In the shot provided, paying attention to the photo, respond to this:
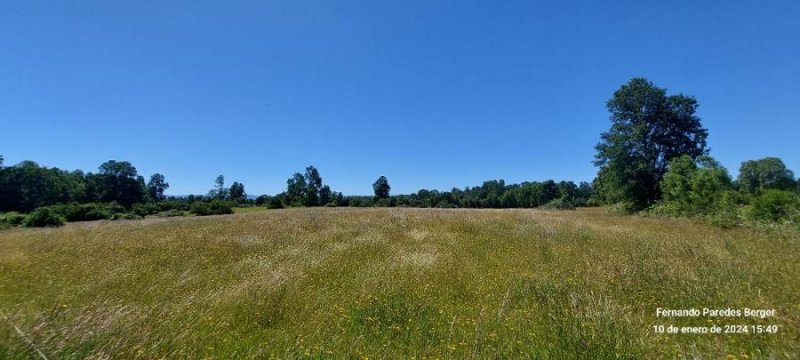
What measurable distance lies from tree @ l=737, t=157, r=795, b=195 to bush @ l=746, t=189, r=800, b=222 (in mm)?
63893

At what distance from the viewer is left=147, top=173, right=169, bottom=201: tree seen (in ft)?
297

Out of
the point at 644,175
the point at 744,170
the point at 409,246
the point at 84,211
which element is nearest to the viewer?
the point at 409,246

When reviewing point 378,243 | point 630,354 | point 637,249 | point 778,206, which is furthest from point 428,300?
point 778,206

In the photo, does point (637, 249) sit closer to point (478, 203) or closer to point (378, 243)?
point (378, 243)

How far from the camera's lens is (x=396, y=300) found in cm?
479

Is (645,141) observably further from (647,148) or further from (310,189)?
(310,189)

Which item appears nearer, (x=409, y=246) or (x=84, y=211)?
(x=409, y=246)

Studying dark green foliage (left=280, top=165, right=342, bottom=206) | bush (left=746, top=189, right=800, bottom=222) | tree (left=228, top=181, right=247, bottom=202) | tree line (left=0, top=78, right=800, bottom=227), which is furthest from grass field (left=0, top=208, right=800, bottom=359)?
tree (left=228, top=181, right=247, bottom=202)

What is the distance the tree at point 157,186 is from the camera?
297 ft

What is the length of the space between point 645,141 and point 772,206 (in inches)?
711

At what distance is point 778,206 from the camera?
1410 cm

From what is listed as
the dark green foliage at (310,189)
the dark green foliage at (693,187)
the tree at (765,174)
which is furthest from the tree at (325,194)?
the tree at (765,174)

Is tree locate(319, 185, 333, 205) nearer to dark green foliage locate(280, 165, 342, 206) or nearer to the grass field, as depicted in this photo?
dark green foliage locate(280, 165, 342, 206)

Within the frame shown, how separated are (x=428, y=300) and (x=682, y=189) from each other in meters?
28.8
